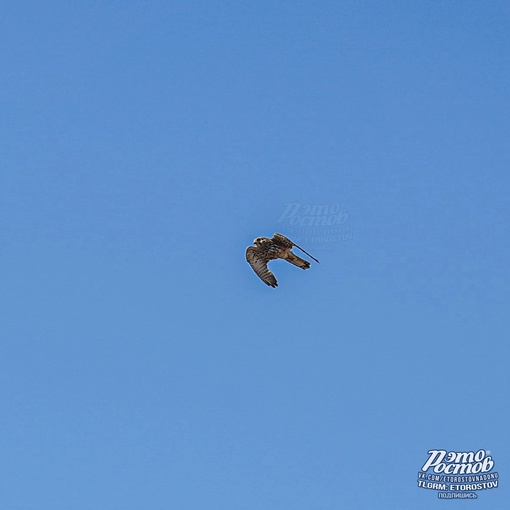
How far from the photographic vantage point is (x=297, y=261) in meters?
48.1

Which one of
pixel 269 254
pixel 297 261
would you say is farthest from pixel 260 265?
pixel 297 261

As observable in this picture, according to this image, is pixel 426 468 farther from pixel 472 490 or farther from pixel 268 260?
pixel 268 260

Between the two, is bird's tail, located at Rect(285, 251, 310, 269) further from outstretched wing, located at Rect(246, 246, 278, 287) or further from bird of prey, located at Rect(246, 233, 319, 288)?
outstretched wing, located at Rect(246, 246, 278, 287)

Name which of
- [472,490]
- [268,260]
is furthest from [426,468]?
[268,260]

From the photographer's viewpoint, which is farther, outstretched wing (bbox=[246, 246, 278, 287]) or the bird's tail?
outstretched wing (bbox=[246, 246, 278, 287])

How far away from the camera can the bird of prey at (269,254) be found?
→ 4791 cm

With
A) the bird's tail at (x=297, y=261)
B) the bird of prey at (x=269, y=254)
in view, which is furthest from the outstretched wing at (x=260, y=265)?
the bird's tail at (x=297, y=261)

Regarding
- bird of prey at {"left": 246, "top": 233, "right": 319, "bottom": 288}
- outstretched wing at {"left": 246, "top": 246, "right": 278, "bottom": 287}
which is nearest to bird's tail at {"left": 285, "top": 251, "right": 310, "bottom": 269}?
bird of prey at {"left": 246, "top": 233, "right": 319, "bottom": 288}

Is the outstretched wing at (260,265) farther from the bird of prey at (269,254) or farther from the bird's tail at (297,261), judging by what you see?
the bird's tail at (297,261)

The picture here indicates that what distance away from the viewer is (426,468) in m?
72.6

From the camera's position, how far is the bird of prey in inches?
1886

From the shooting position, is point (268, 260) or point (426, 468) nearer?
point (268, 260)

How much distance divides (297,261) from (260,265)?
167cm

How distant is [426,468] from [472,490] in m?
2.93
